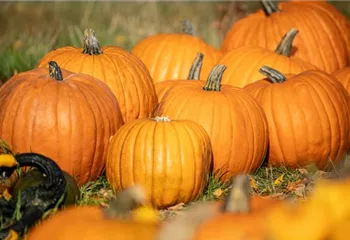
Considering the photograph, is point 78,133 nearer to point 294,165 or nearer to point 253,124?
point 253,124

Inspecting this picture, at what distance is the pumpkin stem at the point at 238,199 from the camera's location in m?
1.30

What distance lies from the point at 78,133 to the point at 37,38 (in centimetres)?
452

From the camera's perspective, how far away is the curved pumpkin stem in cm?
432

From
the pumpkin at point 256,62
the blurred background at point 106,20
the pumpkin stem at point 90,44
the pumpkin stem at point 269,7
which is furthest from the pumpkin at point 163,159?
the blurred background at point 106,20

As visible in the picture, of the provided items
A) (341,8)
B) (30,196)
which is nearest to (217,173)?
(30,196)

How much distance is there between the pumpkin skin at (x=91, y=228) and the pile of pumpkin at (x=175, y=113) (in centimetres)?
210

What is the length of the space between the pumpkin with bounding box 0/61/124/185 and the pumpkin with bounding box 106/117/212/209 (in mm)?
209

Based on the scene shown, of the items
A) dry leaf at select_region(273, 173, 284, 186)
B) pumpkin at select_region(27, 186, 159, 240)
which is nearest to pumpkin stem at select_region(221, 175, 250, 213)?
pumpkin at select_region(27, 186, 159, 240)

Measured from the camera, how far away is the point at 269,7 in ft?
18.3

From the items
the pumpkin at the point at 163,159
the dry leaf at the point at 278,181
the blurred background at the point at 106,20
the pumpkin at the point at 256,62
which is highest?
the pumpkin at the point at 256,62

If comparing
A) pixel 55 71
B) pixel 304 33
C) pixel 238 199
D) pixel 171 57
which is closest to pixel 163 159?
pixel 55 71

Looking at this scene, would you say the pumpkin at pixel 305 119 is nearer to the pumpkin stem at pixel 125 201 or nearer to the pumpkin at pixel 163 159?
the pumpkin at pixel 163 159

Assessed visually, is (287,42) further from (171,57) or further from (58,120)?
(58,120)

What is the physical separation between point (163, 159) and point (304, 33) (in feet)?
7.73
